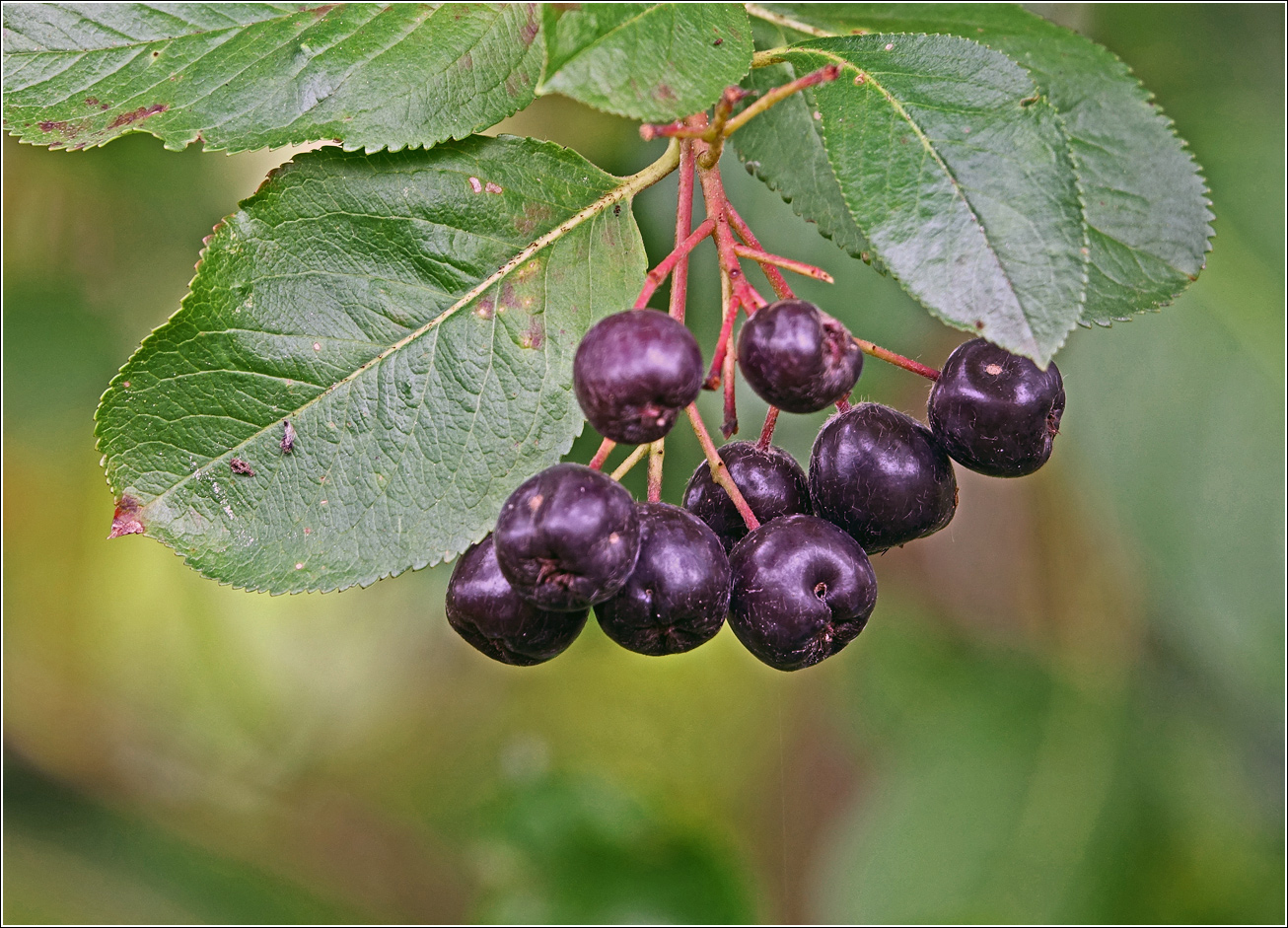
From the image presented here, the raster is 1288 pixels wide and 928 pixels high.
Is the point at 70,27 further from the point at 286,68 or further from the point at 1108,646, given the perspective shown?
the point at 1108,646

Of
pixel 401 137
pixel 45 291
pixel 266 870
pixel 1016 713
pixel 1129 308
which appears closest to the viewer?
pixel 401 137

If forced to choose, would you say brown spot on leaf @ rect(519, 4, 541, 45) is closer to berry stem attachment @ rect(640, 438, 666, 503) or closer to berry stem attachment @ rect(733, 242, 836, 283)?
berry stem attachment @ rect(733, 242, 836, 283)

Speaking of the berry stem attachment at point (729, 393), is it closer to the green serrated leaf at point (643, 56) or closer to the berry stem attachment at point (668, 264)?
the berry stem attachment at point (668, 264)

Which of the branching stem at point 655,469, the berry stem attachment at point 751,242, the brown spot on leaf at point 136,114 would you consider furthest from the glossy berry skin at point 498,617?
the brown spot on leaf at point 136,114

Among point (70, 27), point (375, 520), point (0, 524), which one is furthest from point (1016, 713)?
point (0, 524)

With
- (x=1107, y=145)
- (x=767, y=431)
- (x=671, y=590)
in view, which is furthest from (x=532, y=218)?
(x=1107, y=145)

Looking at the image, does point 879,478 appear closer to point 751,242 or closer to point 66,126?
point 751,242
